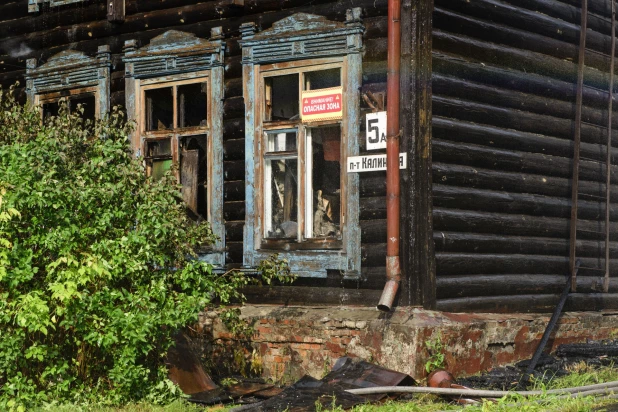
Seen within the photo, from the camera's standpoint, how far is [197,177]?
36.6 ft

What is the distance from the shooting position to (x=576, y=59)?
38.9 ft

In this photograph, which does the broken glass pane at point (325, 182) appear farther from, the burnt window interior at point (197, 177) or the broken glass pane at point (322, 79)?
the burnt window interior at point (197, 177)

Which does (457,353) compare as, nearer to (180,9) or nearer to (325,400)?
(325,400)

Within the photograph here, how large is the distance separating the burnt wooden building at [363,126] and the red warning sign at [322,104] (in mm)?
65

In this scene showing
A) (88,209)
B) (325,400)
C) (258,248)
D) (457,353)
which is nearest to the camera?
(325,400)

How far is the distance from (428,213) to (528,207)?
196 centimetres

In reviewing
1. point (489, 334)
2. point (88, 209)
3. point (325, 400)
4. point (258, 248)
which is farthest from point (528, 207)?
point (88, 209)

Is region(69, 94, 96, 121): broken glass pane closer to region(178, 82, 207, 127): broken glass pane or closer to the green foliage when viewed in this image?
region(178, 82, 207, 127): broken glass pane

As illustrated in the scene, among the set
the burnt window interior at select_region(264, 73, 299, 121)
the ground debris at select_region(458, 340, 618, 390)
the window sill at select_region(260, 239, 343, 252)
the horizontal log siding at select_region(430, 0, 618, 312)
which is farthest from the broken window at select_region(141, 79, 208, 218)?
the ground debris at select_region(458, 340, 618, 390)

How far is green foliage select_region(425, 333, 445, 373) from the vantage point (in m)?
8.98

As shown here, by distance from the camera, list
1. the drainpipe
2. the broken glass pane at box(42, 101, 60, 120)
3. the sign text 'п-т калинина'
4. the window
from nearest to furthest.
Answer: the drainpipe < the sign text 'п-т калинина' < the window < the broken glass pane at box(42, 101, 60, 120)

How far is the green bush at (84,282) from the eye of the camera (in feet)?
26.9

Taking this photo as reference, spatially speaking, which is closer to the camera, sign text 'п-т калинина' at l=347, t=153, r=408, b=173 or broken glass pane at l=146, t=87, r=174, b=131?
sign text 'п-т калинина' at l=347, t=153, r=408, b=173

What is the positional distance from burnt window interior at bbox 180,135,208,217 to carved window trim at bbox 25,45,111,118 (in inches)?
53.5
